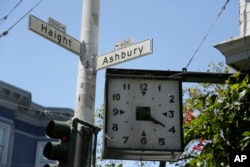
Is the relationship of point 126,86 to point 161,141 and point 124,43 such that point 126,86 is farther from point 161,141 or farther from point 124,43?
point 124,43

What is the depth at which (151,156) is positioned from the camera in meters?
5.41

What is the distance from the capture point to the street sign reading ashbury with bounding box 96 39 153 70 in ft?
25.2

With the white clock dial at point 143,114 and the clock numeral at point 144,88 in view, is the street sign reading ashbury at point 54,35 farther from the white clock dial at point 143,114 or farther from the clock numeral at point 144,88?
the clock numeral at point 144,88

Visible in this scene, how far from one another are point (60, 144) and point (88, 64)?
2431 mm

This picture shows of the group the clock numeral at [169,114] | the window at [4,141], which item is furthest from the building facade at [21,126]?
the clock numeral at [169,114]

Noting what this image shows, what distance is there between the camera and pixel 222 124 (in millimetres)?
4945

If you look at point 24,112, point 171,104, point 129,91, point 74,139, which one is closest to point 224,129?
point 171,104

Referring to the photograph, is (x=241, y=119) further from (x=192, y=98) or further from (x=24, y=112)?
(x=24, y=112)

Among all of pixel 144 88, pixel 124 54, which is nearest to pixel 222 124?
pixel 144 88

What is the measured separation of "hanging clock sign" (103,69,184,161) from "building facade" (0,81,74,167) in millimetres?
18282

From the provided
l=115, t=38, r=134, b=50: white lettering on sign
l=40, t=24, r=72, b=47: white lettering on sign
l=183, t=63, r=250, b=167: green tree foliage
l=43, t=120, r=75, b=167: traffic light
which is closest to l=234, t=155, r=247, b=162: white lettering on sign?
l=183, t=63, r=250, b=167: green tree foliage

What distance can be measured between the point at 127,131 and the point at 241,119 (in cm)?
127

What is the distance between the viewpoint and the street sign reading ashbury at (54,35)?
25.1 ft

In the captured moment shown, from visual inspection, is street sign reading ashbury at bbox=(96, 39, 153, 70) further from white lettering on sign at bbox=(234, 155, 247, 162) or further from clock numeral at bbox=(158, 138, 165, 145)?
white lettering on sign at bbox=(234, 155, 247, 162)
